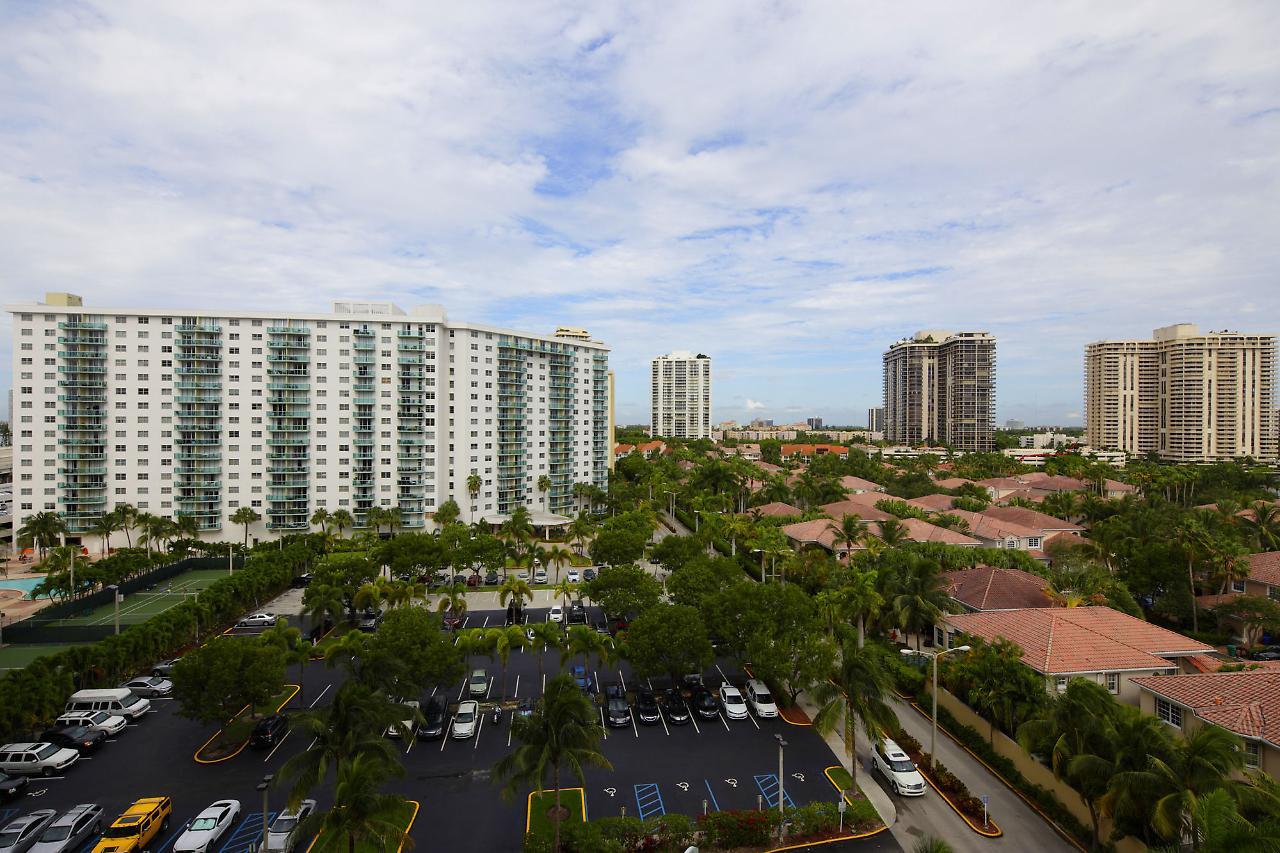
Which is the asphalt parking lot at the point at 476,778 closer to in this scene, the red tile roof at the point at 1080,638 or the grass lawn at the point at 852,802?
the grass lawn at the point at 852,802

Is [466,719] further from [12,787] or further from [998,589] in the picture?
[998,589]

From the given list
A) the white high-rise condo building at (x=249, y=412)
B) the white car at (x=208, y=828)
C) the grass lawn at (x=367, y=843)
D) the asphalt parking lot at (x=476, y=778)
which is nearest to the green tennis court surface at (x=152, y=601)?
the white high-rise condo building at (x=249, y=412)

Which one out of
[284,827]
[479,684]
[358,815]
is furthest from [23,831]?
[479,684]

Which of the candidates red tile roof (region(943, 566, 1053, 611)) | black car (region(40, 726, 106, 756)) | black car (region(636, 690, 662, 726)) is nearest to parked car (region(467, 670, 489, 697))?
black car (region(636, 690, 662, 726))

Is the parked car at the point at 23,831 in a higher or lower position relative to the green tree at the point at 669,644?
lower

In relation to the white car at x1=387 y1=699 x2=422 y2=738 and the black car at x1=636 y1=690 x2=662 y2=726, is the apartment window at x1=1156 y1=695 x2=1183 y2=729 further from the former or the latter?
the white car at x1=387 y1=699 x2=422 y2=738

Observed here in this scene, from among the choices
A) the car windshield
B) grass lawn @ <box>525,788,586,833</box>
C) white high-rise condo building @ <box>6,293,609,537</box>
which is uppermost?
white high-rise condo building @ <box>6,293,609,537</box>
